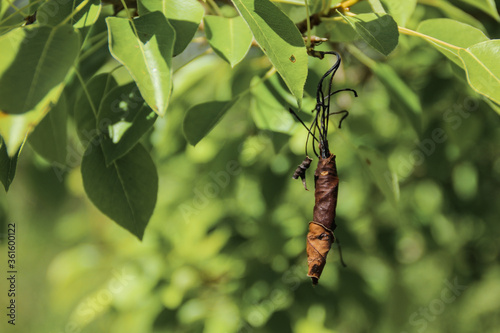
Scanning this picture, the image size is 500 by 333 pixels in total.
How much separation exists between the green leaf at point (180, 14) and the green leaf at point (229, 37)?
5 centimetres

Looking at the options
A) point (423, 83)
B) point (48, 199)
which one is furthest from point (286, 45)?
point (48, 199)

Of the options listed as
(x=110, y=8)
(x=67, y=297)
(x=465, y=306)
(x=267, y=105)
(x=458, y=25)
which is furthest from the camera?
(x=465, y=306)

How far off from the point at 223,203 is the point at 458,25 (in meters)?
0.88

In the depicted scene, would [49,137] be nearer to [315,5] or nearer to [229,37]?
[229,37]

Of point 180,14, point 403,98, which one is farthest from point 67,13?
point 403,98

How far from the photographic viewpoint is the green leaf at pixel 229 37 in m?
0.62

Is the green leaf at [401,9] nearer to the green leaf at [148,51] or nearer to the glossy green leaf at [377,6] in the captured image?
the glossy green leaf at [377,6]

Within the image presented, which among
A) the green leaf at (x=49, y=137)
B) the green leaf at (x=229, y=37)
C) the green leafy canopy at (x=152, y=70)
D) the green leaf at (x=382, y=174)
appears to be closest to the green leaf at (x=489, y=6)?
the green leafy canopy at (x=152, y=70)

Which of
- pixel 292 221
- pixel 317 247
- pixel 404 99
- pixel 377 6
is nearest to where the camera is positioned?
pixel 317 247

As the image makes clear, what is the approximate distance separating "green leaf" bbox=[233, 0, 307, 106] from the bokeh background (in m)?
0.42

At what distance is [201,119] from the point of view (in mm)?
720

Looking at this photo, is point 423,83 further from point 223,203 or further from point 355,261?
point 223,203

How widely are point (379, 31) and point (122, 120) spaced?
34 cm

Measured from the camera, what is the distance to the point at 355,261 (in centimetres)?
131
